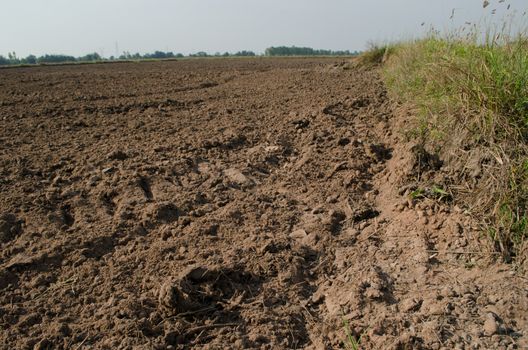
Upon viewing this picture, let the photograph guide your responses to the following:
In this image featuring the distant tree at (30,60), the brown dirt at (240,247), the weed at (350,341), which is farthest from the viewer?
the distant tree at (30,60)

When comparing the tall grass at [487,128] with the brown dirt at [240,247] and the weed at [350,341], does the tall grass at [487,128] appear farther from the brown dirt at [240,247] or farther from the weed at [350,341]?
the weed at [350,341]

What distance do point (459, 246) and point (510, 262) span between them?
25 centimetres

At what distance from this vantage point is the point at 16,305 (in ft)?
6.65

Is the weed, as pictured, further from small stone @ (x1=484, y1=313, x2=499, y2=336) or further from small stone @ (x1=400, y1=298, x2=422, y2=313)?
small stone @ (x1=484, y1=313, x2=499, y2=336)

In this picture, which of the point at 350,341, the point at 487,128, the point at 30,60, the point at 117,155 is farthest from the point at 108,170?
the point at 30,60

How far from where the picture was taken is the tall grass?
2186 millimetres

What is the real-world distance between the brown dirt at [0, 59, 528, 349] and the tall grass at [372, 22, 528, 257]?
145 millimetres

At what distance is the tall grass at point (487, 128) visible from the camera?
7.17 ft

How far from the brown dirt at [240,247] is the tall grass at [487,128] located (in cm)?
15

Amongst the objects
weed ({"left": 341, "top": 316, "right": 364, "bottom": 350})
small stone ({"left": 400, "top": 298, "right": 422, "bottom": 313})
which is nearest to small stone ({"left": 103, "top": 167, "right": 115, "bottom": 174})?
weed ({"left": 341, "top": 316, "right": 364, "bottom": 350})

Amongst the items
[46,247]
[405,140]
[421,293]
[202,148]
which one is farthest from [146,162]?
[421,293]

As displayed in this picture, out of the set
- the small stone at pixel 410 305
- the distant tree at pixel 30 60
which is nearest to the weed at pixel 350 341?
the small stone at pixel 410 305

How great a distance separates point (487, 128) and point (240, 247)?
159 centimetres

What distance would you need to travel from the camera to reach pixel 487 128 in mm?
2516
